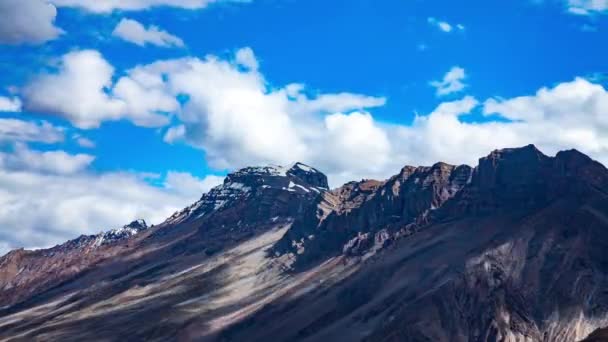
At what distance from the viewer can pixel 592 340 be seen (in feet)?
387
